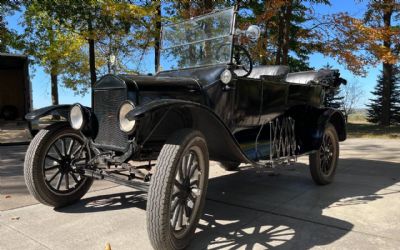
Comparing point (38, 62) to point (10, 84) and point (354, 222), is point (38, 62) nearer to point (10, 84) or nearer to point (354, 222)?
point (10, 84)

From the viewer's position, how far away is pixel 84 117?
12.1 feet

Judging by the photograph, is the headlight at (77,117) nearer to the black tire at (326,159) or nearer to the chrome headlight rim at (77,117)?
the chrome headlight rim at (77,117)

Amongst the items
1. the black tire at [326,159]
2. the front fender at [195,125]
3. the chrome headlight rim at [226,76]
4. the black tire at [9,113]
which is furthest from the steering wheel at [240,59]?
the black tire at [9,113]

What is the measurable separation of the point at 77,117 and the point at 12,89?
13350 mm

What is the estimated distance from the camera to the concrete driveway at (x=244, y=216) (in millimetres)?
3148

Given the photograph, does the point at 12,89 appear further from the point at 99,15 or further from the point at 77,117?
the point at 77,117

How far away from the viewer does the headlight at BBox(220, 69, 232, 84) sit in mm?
3893

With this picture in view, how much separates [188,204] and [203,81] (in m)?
1.42

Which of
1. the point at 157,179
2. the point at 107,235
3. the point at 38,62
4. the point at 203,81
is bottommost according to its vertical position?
the point at 107,235

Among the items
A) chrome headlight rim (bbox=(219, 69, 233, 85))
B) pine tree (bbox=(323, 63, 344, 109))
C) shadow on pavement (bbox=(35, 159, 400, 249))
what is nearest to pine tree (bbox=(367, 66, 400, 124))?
pine tree (bbox=(323, 63, 344, 109))

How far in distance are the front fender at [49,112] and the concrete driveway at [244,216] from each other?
3.14ft

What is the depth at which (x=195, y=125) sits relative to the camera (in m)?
3.53

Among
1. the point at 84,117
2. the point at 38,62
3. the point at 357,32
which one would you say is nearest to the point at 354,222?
the point at 84,117

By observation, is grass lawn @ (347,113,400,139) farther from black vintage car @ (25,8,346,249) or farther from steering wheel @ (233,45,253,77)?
steering wheel @ (233,45,253,77)
